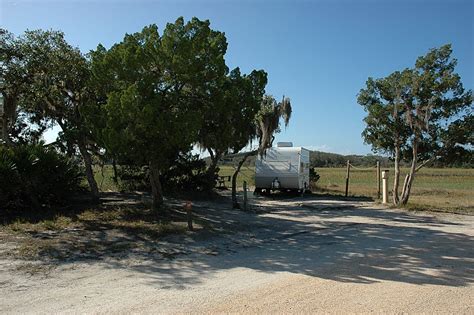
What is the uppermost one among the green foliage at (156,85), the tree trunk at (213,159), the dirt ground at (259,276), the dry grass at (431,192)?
the green foliage at (156,85)

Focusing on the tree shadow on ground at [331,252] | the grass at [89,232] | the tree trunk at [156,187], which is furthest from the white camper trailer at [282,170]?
the grass at [89,232]

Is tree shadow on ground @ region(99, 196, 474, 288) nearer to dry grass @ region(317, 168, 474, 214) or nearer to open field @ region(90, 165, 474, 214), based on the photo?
dry grass @ region(317, 168, 474, 214)

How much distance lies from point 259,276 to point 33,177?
872 centimetres

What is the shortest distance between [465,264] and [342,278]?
2953 mm

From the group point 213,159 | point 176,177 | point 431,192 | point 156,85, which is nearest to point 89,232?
point 156,85

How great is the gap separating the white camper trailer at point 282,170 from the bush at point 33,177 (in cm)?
1316

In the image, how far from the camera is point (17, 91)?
1334 centimetres

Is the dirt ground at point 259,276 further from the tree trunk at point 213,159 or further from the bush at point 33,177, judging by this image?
the tree trunk at point 213,159

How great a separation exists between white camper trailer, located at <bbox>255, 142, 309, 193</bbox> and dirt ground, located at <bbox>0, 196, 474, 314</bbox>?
13.2 meters

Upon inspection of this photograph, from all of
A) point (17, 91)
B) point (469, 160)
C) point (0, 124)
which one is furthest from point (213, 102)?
point (469, 160)

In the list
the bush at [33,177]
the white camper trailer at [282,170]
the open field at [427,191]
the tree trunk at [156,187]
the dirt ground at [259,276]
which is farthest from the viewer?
the white camper trailer at [282,170]

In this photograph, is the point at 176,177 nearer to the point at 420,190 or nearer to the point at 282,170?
the point at 282,170

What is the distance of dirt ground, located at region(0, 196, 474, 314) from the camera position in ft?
17.3

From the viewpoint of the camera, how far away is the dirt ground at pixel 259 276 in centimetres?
527
